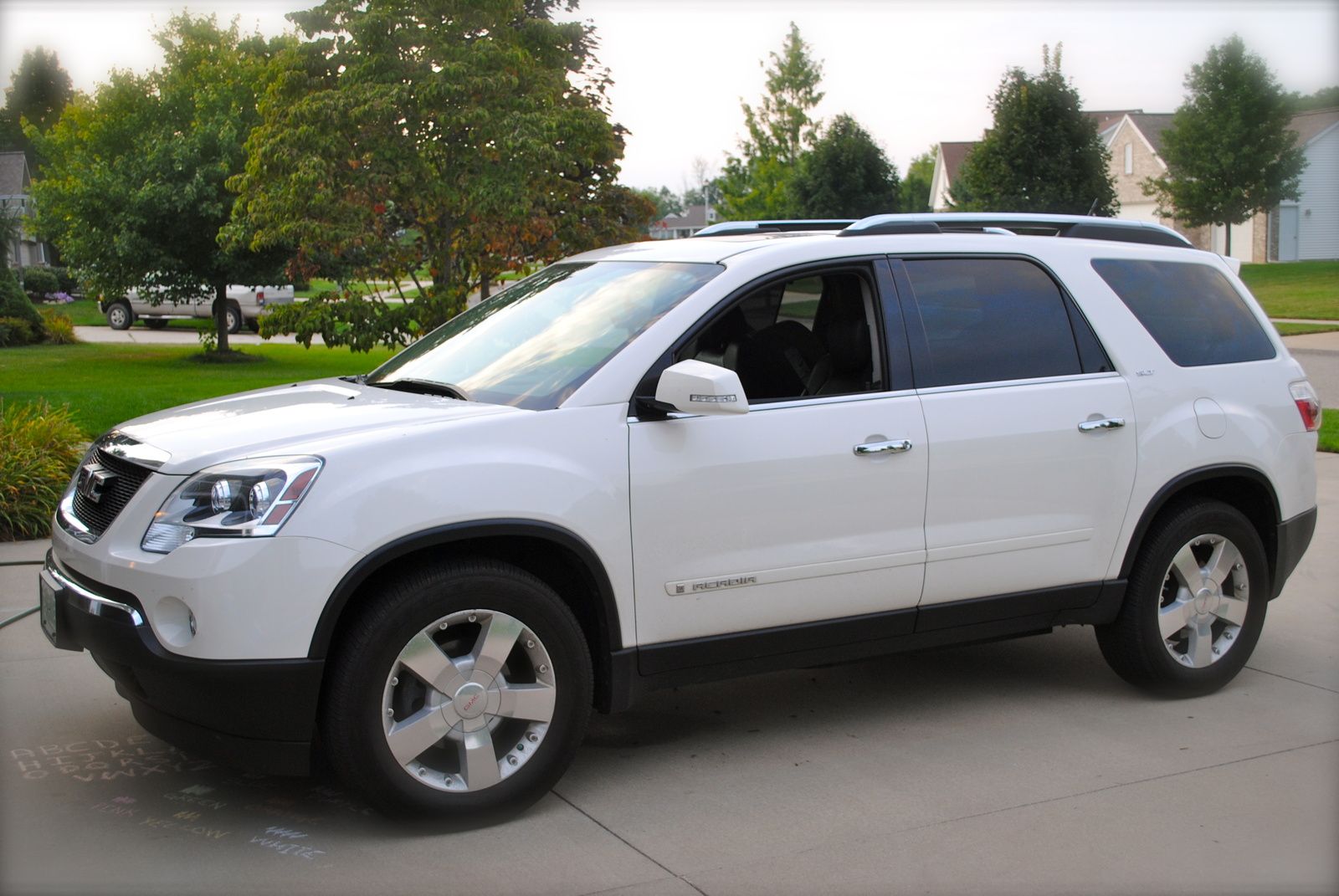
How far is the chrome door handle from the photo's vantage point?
4.54 meters

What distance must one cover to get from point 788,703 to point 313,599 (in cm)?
231

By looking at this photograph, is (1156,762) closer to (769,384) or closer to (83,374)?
(769,384)

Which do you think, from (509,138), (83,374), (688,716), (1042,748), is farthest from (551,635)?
(83,374)

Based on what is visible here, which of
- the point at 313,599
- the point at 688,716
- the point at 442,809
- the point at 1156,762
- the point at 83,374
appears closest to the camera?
the point at 313,599

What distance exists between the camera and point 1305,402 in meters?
5.59

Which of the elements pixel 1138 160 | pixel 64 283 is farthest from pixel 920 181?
pixel 64 283

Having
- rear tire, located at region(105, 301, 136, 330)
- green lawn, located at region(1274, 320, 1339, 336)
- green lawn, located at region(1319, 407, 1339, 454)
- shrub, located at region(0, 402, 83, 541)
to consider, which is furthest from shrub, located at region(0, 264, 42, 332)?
green lawn, located at region(1274, 320, 1339, 336)

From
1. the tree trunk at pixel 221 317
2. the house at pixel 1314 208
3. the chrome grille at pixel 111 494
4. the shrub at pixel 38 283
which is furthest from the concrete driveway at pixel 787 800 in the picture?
the house at pixel 1314 208

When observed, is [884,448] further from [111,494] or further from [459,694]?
[111,494]

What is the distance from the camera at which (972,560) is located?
188 inches

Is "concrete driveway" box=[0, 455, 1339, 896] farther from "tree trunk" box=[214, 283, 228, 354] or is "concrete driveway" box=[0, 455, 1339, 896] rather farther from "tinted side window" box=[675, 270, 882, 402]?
"tree trunk" box=[214, 283, 228, 354]

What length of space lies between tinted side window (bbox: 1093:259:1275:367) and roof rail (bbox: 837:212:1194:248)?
0.59ft

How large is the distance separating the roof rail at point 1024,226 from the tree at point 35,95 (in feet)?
294

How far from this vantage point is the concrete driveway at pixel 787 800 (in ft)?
12.4
